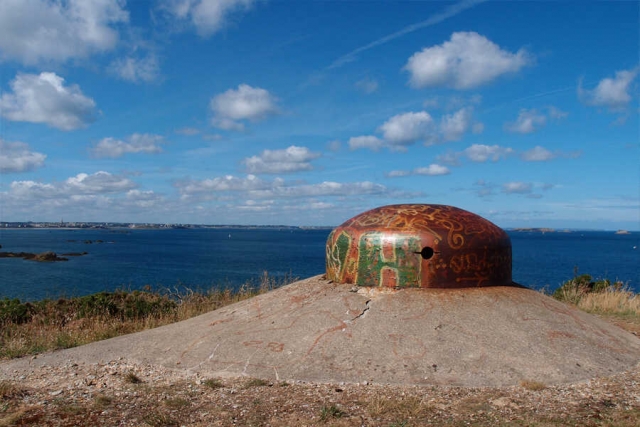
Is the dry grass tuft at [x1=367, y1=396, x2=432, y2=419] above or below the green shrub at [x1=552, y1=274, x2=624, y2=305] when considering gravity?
below

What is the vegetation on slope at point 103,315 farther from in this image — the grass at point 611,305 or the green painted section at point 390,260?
the green painted section at point 390,260

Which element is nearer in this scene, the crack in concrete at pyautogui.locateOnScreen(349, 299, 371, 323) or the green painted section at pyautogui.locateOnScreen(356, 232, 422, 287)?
→ the crack in concrete at pyautogui.locateOnScreen(349, 299, 371, 323)

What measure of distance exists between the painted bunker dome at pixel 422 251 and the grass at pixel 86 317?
448 cm

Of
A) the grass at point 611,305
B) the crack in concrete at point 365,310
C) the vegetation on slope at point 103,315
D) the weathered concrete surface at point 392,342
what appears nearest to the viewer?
the weathered concrete surface at point 392,342

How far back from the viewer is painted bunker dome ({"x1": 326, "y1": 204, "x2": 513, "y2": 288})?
26.9 feet

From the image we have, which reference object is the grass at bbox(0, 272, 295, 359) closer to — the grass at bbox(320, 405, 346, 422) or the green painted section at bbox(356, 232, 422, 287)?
the green painted section at bbox(356, 232, 422, 287)

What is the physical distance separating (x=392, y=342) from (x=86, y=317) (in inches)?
297

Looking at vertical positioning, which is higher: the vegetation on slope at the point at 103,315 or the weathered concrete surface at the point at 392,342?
the weathered concrete surface at the point at 392,342

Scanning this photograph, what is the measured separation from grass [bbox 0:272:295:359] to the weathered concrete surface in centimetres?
115

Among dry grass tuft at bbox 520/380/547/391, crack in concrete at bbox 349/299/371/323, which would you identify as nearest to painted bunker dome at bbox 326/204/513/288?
crack in concrete at bbox 349/299/371/323

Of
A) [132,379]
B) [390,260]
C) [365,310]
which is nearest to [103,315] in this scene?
[132,379]

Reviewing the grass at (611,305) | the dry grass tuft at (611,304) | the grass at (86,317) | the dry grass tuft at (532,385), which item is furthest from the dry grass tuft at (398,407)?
the dry grass tuft at (611,304)

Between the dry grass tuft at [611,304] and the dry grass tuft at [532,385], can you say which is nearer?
the dry grass tuft at [532,385]

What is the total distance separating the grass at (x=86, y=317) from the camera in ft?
30.1
